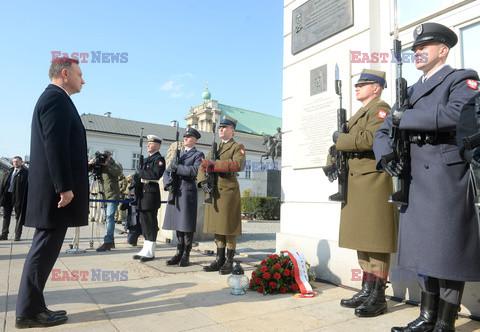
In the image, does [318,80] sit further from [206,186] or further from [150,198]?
[150,198]

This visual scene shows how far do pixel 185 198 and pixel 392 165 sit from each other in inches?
138

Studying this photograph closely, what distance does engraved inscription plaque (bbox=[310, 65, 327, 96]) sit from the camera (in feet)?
15.2

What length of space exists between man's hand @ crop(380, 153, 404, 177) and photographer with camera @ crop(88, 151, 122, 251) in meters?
5.63

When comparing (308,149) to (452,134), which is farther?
(308,149)

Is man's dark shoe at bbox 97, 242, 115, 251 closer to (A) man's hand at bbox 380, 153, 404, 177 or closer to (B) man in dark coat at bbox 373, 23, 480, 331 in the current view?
(B) man in dark coat at bbox 373, 23, 480, 331

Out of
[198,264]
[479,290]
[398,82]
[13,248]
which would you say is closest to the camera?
[398,82]

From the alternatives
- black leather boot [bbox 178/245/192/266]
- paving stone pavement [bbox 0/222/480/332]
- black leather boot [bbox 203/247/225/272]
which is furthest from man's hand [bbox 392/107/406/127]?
black leather boot [bbox 178/245/192/266]

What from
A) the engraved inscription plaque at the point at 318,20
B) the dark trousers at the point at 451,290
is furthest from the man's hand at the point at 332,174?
the engraved inscription plaque at the point at 318,20

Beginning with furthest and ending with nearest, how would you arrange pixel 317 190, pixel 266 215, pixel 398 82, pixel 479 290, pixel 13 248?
pixel 266 215, pixel 13 248, pixel 317 190, pixel 479 290, pixel 398 82

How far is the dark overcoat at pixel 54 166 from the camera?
9.02 feet

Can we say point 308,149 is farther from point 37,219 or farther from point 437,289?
point 37,219

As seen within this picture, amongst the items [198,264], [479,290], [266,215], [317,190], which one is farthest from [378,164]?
[266,215]

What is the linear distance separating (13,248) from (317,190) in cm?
622

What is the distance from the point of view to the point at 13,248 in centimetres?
689
